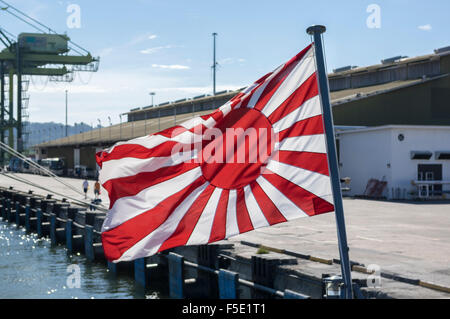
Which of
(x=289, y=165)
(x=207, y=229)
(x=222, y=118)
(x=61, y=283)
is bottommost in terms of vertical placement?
(x=61, y=283)

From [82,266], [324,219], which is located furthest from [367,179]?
[82,266]

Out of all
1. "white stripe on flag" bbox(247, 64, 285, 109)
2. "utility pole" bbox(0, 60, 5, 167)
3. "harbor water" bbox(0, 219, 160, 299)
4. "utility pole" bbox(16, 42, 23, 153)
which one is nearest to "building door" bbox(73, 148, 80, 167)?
"utility pole" bbox(16, 42, 23, 153)

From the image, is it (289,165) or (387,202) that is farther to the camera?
(387,202)

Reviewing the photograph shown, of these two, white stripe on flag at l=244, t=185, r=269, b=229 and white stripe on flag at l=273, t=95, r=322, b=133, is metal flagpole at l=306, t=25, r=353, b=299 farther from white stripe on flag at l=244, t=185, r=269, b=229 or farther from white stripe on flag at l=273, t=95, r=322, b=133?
white stripe on flag at l=244, t=185, r=269, b=229

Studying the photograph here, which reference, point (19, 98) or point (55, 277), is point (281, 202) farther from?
point (19, 98)

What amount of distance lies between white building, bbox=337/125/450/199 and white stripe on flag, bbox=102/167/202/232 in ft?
119

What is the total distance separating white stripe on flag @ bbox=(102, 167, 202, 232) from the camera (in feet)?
23.6

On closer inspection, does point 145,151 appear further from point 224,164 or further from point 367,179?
point 367,179

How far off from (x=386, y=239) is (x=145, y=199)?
14070 mm

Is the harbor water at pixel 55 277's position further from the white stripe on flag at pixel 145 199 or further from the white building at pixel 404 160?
the white building at pixel 404 160

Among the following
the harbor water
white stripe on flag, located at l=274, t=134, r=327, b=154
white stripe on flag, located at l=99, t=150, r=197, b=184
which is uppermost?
white stripe on flag, located at l=274, t=134, r=327, b=154

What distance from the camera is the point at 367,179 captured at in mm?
44531

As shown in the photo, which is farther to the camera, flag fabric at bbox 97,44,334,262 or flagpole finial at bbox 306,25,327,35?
flag fabric at bbox 97,44,334,262

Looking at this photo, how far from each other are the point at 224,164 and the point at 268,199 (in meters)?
0.74
